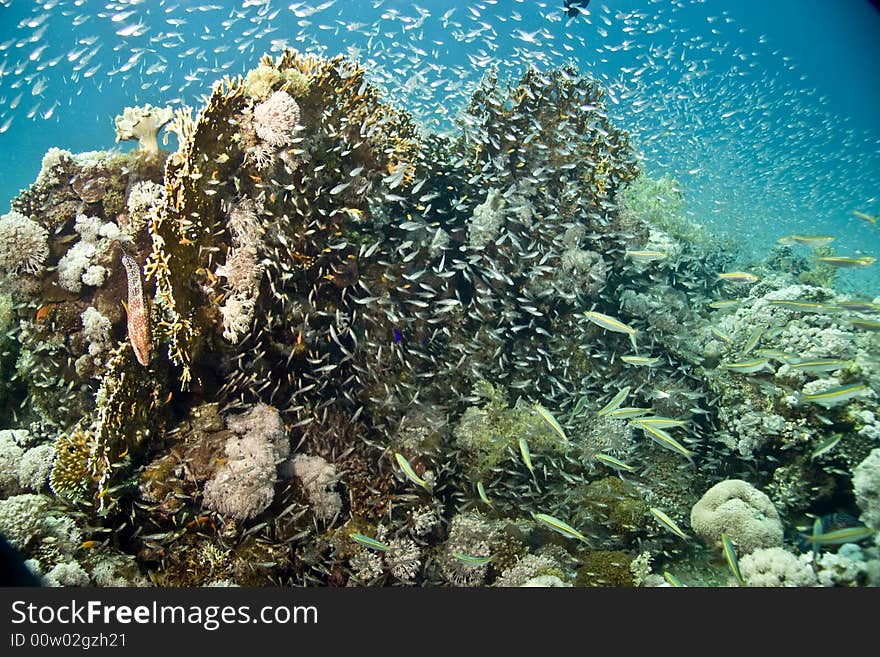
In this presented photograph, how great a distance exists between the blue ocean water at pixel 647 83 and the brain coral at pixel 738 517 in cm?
672

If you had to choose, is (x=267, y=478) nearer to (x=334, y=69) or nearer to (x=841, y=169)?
(x=334, y=69)

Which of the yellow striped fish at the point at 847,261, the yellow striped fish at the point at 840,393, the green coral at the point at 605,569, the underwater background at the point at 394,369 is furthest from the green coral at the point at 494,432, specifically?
the yellow striped fish at the point at 847,261

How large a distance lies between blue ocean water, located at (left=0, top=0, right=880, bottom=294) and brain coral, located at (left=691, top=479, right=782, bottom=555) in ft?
22.0

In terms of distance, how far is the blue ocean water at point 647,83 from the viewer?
12641 mm

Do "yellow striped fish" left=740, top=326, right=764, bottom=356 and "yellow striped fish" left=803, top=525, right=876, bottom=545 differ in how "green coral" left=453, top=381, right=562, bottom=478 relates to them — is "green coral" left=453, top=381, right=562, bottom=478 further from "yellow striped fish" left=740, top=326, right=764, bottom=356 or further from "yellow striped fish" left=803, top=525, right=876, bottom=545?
"yellow striped fish" left=740, top=326, right=764, bottom=356

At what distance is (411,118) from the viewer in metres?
7.79

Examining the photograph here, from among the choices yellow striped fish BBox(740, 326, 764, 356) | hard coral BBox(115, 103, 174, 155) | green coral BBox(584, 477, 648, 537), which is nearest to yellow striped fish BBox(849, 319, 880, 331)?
yellow striped fish BBox(740, 326, 764, 356)

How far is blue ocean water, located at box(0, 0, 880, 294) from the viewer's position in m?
12.6

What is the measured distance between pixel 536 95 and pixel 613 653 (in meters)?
8.41

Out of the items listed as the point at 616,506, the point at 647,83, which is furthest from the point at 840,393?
the point at 647,83

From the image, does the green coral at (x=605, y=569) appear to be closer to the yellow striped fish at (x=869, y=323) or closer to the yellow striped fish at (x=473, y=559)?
the yellow striped fish at (x=473, y=559)

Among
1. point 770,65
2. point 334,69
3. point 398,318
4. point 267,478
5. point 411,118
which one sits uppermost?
point 770,65

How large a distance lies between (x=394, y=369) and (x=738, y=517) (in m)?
5.02

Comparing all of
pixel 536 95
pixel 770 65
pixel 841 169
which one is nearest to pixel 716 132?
pixel 841 169
